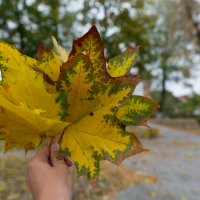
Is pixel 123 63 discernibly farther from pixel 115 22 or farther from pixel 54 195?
pixel 115 22

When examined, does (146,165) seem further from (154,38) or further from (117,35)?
(154,38)

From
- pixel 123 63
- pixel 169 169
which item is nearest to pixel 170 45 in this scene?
pixel 169 169

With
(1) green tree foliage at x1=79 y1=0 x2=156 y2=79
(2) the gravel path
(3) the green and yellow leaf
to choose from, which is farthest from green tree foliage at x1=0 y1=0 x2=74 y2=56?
(3) the green and yellow leaf

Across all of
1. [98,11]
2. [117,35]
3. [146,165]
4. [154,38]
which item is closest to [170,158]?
[146,165]

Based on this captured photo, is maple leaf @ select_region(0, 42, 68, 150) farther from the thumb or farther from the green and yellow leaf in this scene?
the green and yellow leaf

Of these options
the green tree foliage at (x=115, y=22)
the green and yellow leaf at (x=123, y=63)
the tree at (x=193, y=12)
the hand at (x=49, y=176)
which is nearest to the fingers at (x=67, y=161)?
the hand at (x=49, y=176)
